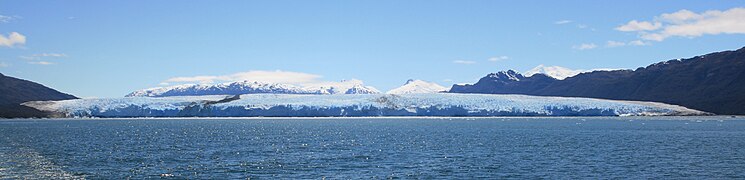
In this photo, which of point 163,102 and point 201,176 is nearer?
point 201,176

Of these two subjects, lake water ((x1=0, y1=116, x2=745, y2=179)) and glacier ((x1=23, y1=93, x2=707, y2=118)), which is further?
glacier ((x1=23, y1=93, x2=707, y2=118))

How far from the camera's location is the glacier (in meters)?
112

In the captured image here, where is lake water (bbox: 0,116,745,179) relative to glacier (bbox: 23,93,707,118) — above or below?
below

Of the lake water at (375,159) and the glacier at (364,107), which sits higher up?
the glacier at (364,107)

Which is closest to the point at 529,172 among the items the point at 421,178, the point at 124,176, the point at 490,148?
the point at 421,178

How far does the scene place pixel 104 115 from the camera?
115188 millimetres

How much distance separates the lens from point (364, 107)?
112000 mm

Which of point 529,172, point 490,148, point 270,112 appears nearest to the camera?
point 529,172

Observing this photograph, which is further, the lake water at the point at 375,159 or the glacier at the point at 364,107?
the glacier at the point at 364,107

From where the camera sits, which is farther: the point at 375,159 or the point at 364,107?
the point at 364,107

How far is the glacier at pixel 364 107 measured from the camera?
112 m

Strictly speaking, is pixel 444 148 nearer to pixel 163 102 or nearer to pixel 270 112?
pixel 270 112

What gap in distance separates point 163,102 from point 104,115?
9595mm

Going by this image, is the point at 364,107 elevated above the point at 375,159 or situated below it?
above
